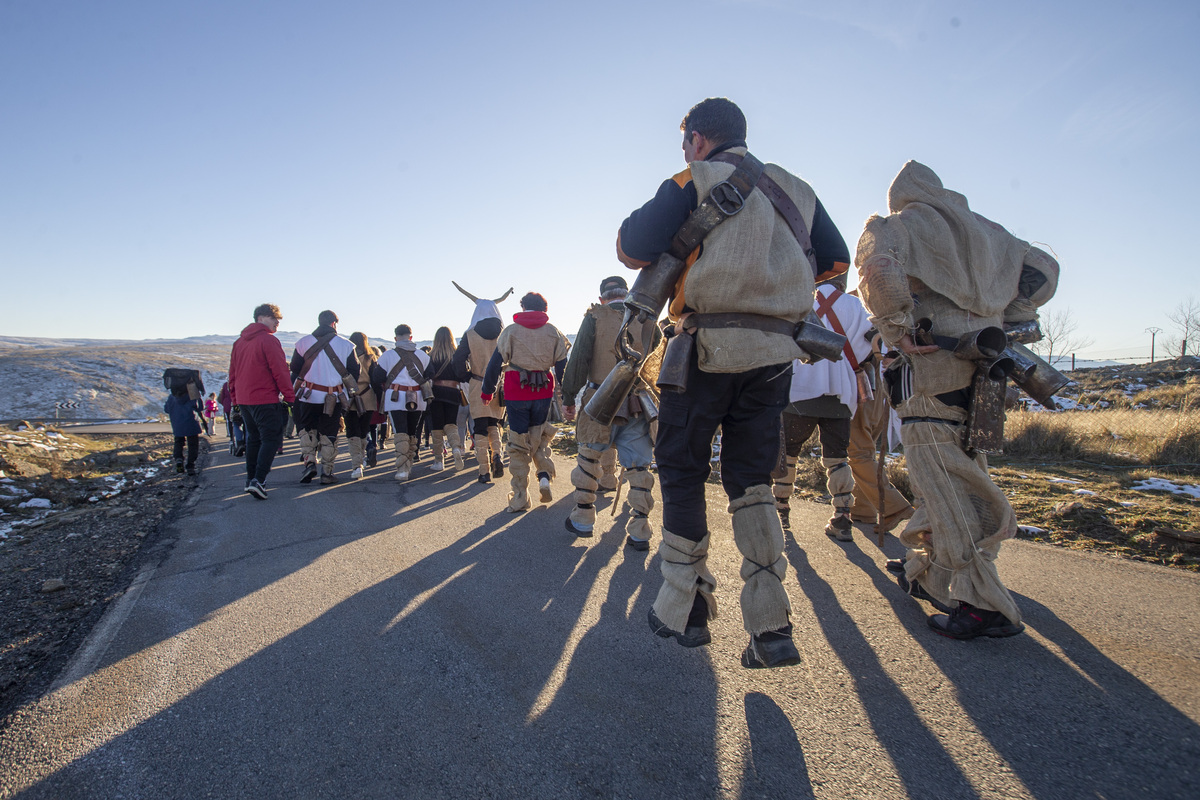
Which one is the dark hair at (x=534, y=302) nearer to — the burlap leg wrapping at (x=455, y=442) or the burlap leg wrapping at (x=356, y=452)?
the burlap leg wrapping at (x=455, y=442)

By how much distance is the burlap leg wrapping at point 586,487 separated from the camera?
4297 millimetres

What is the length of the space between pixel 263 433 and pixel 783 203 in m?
6.25

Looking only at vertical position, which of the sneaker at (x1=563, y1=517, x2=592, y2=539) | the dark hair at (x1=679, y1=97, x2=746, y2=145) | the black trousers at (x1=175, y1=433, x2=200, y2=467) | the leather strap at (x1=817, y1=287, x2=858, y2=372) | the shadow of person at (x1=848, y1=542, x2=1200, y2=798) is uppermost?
the dark hair at (x1=679, y1=97, x2=746, y2=145)

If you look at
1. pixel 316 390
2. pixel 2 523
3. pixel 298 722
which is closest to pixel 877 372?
pixel 298 722

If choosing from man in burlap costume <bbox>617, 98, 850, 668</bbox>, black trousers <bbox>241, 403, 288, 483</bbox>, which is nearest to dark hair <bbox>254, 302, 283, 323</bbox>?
black trousers <bbox>241, 403, 288, 483</bbox>

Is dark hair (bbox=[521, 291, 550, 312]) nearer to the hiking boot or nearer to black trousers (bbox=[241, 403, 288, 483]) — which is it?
black trousers (bbox=[241, 403, 288, 483])

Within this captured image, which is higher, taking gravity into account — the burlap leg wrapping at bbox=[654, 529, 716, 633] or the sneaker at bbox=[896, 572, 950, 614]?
the burlap leg wrapping at bbox=[654, 529, 716, 633]

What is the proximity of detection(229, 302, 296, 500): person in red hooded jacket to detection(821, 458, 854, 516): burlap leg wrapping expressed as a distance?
560 centimetres

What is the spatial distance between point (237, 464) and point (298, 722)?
1012cm

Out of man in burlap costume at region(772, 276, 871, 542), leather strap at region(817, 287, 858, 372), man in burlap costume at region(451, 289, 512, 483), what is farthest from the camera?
man in burlap costume at region(451, 289, 512, 483)

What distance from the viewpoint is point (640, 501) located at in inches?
162

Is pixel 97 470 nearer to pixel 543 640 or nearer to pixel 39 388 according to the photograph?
pixel 543 640

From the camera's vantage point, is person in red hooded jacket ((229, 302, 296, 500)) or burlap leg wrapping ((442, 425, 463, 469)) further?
burlap leg wrapping ((442, 425, 463, 469))

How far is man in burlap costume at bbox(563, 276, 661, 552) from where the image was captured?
163 inches
